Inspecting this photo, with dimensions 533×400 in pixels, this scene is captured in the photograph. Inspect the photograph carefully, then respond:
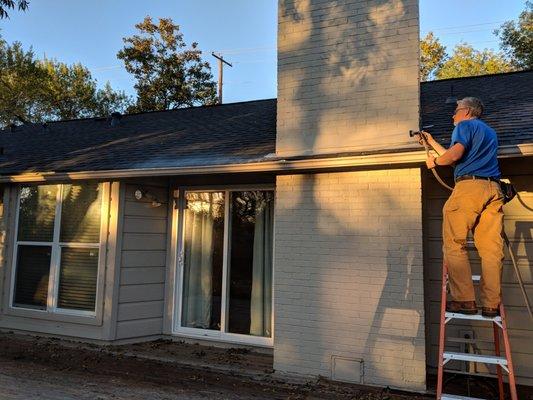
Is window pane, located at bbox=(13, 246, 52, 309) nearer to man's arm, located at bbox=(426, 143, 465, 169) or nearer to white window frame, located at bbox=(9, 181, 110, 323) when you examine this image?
white window frame, located at bbox=(9, 181, 110, 323)

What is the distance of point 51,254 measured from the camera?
772 cm

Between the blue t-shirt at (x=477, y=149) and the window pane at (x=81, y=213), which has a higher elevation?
the blue t-shirt at (x=477, y=149)

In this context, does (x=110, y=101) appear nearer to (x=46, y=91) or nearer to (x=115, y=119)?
(x=46, y=91)

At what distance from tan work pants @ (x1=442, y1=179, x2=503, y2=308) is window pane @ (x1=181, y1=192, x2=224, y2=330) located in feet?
12.9

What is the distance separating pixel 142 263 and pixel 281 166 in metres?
2.93

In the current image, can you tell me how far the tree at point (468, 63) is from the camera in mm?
26006

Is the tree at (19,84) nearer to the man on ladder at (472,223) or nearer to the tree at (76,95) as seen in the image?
the tree at (76,95)

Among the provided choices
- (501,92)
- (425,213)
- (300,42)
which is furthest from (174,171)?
(501,92)

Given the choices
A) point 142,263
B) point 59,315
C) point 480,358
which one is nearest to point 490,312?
point 480,358

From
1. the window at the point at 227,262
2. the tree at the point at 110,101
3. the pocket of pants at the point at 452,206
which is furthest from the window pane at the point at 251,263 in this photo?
the tree at the point at 110,101

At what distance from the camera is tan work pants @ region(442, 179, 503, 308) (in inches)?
158

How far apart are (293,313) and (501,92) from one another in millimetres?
4559

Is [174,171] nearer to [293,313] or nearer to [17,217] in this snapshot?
[293,313]

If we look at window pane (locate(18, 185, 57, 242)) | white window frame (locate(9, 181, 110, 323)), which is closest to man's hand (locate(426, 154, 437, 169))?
white window frame (locate(9, 181, 110, 323))
